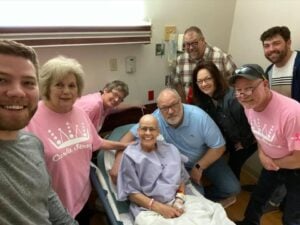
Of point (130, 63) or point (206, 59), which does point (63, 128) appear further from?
point (206, 59)

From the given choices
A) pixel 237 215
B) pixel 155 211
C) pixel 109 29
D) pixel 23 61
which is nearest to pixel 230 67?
pixel 109 29

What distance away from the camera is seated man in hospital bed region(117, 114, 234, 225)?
145 cm

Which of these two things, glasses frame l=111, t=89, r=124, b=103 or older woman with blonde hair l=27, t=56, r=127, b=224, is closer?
older woman with blonde hair l=27, t=56, r=127, b=224

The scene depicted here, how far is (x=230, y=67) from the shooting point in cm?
237

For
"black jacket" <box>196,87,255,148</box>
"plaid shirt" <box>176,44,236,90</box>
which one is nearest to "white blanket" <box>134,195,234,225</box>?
"black jacket" <box>196,87,255,148</box>

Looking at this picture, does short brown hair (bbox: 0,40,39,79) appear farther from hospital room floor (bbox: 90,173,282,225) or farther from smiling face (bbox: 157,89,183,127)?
hospital room floor (bbox: 90,173,282,225)

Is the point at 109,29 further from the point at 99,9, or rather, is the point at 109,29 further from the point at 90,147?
the point at 90,147

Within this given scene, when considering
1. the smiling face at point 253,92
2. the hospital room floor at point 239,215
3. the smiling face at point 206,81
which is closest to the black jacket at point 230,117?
the smiling face at point 206,81

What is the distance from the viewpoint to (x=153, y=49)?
8.24 ft

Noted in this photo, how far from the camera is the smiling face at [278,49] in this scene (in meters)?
1.92

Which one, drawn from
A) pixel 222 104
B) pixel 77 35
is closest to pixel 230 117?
Result: pixel 222 104

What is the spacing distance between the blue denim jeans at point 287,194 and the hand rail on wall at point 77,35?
146 cm

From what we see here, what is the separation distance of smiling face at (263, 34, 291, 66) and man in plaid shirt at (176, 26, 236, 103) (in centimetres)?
38

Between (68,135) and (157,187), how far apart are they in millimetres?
605
